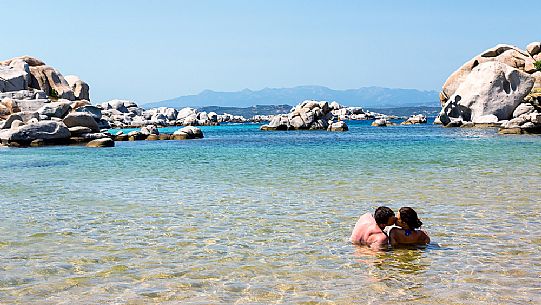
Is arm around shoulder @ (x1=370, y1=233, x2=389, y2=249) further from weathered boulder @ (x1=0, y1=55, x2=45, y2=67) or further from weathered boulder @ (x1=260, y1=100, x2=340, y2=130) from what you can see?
weathered boulder @ (x1=0, y1=55, x2=45, y2=67)

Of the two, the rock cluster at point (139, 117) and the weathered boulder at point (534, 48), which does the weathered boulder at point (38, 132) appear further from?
the weathered boulder at point (534, 48)

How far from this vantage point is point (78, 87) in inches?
4309

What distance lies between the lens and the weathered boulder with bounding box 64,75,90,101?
356 feet

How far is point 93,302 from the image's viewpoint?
7953 millimetres

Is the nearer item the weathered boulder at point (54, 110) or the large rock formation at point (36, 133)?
the large rock formation at point (36, 133)

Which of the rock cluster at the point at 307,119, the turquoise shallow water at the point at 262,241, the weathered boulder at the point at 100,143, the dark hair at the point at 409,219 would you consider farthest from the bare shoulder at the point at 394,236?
the rock cluster at the point at 307,119

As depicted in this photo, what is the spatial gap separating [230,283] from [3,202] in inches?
443

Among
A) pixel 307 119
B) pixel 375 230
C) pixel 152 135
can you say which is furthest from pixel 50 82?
pixel 375 230

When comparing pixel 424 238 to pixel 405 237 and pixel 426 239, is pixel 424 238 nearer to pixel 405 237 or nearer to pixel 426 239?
pixel 426 239

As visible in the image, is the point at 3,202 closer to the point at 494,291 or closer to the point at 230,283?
the point at 230,283

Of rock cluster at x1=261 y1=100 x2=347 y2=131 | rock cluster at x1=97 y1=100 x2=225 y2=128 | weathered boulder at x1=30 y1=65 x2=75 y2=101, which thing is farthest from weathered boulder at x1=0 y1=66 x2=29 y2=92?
rock cluster at x1=261 y1=100 x2=347 y2=131

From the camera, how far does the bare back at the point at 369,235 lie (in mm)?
10766

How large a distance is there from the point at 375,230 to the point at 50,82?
94551mm

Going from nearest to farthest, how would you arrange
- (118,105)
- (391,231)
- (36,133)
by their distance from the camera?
1. (391,231)
2. (36,133)
3. (118,105)
